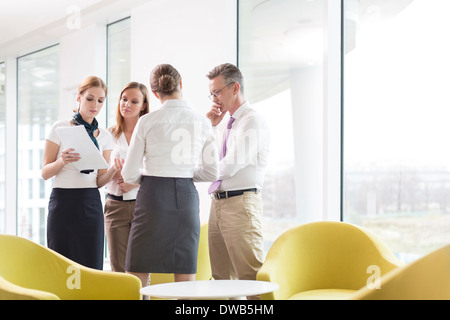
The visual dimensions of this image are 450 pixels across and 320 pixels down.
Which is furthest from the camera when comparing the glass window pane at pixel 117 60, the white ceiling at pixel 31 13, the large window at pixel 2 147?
the large window at pixel 2 147

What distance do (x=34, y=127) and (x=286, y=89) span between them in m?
5.13

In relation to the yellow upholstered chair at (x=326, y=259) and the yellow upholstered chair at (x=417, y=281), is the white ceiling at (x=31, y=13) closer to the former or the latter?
the yellow upholstered chair at (x=326, y=259)

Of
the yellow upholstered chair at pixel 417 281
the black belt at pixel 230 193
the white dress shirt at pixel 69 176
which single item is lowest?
the yellow upholstered chair at pixel 417 281

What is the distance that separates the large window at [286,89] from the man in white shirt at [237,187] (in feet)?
4.50

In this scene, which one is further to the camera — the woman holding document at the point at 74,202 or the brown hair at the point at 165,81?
the woman holding document at the point at 74,202

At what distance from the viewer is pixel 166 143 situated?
9.77 ft

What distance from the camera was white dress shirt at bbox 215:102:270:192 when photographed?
3.15 meters

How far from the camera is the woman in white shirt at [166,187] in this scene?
297 cm

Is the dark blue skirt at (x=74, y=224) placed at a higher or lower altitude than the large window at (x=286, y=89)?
lower

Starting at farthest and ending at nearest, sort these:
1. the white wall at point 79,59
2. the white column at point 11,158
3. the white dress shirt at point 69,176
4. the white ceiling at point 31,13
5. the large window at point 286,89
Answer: the white column at point 11,158
the white wall at point 79,59
the white ceiling at point 31,13
the large window at point 286,89
the white dress shirt at point 69,176

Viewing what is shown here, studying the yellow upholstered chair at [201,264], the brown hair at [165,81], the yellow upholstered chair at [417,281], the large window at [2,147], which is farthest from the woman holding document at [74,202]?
the large window at [2,147]

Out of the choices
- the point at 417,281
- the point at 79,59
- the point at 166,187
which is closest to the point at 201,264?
the point at 166,187
